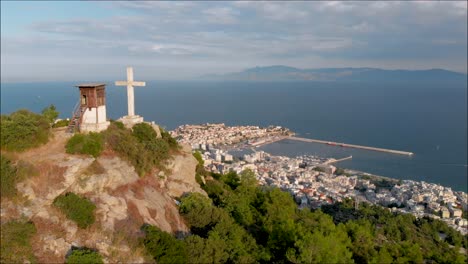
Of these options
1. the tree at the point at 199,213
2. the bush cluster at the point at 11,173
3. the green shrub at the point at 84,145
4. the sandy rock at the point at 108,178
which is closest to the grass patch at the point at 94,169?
the sandy rock at the point at 108,178

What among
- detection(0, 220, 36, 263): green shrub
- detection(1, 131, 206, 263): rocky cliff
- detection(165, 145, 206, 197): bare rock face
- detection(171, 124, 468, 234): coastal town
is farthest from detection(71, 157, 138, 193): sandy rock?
detection(171, 124, 468, 234): coastal town

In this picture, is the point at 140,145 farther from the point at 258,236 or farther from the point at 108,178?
the point at 258,236

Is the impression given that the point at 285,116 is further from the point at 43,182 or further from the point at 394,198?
the point at 43,182

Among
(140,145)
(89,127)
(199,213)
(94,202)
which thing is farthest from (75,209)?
(199,213)

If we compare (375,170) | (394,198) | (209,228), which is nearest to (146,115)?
(375,170)

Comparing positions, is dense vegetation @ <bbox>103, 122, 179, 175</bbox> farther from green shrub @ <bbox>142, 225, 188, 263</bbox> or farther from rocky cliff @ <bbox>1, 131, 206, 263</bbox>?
green shrub @ <bbox>142, 225, 188, 263</bbox>
